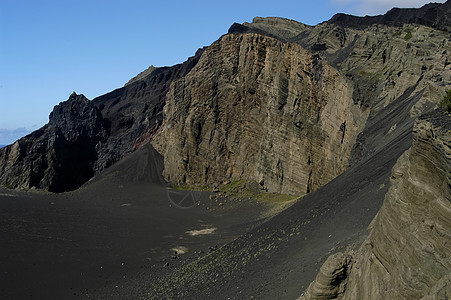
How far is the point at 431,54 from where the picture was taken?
36406 millimetres

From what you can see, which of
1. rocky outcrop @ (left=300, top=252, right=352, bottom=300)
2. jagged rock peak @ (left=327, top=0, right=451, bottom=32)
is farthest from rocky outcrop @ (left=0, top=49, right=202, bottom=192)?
→ rocky outcrop @ (left=300, top=252, right=352, bottom=300)

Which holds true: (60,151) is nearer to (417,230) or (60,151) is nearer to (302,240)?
(302,240)

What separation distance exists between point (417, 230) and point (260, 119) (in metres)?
54.1

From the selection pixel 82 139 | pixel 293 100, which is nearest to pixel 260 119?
pixel 293 100

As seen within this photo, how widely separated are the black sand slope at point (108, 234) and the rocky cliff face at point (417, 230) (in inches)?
875

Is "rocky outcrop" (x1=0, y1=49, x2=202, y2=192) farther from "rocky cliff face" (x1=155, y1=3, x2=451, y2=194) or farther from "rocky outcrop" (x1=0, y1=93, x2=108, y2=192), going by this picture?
"rocky cliff face" (x1=155, y1=3, x2=451, y2=194)

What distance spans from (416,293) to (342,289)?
449cm

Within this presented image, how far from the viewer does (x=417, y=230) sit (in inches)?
370

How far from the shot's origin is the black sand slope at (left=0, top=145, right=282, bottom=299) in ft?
112

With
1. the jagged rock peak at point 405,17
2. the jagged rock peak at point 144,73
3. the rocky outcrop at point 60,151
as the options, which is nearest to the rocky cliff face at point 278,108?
the rocky outcrop at point 60,151

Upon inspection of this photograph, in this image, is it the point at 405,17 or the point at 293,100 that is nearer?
the point at 293,100

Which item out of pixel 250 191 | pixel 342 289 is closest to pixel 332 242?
pixel 342 289

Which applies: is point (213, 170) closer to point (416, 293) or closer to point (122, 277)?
point (122, 277)

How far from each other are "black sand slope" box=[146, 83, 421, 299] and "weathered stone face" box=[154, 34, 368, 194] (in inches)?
399
